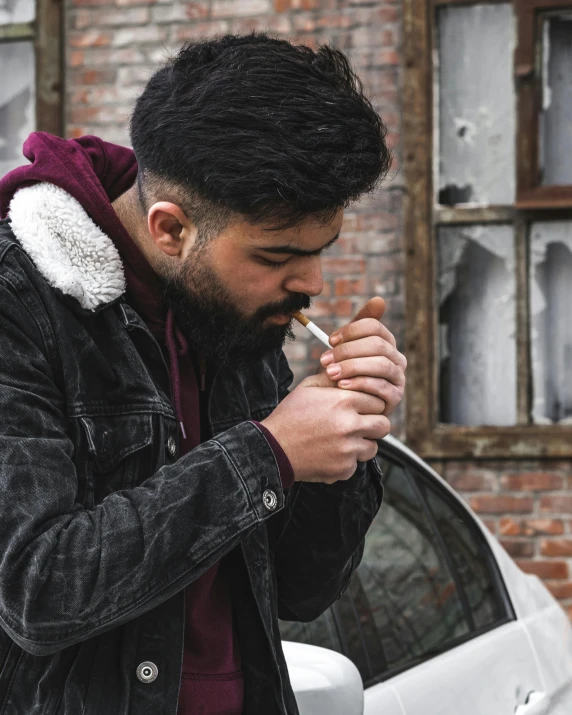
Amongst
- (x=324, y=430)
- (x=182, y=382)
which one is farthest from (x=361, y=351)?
(x=182, y=382)

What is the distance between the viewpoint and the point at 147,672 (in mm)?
1232

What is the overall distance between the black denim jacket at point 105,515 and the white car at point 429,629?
1.54 feet

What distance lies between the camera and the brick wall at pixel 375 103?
4578mm

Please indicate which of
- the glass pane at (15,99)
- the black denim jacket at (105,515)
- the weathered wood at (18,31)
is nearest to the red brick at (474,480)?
the glass pane at (15,99)

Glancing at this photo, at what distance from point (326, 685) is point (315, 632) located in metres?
0.30

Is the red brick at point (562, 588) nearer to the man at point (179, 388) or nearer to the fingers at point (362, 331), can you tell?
the man at point (179, 388)

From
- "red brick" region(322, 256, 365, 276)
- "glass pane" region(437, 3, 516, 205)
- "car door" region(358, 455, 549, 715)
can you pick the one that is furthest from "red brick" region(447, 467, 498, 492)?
"car door" region(358, 455, 549, 715)

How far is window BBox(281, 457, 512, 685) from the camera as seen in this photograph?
2.03 meters

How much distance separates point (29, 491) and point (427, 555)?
1.43 m

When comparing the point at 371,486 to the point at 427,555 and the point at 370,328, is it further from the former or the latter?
the point at 427,555

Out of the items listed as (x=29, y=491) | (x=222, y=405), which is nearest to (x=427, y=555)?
(x=222, y=405)

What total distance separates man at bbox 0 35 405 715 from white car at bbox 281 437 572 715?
39cm

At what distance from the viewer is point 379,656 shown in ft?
6.79

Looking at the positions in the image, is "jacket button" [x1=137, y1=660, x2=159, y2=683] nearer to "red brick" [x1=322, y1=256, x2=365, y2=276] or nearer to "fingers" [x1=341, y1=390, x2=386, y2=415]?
"fingers" [x1=341, y1=390, x2=386, y2=415]
